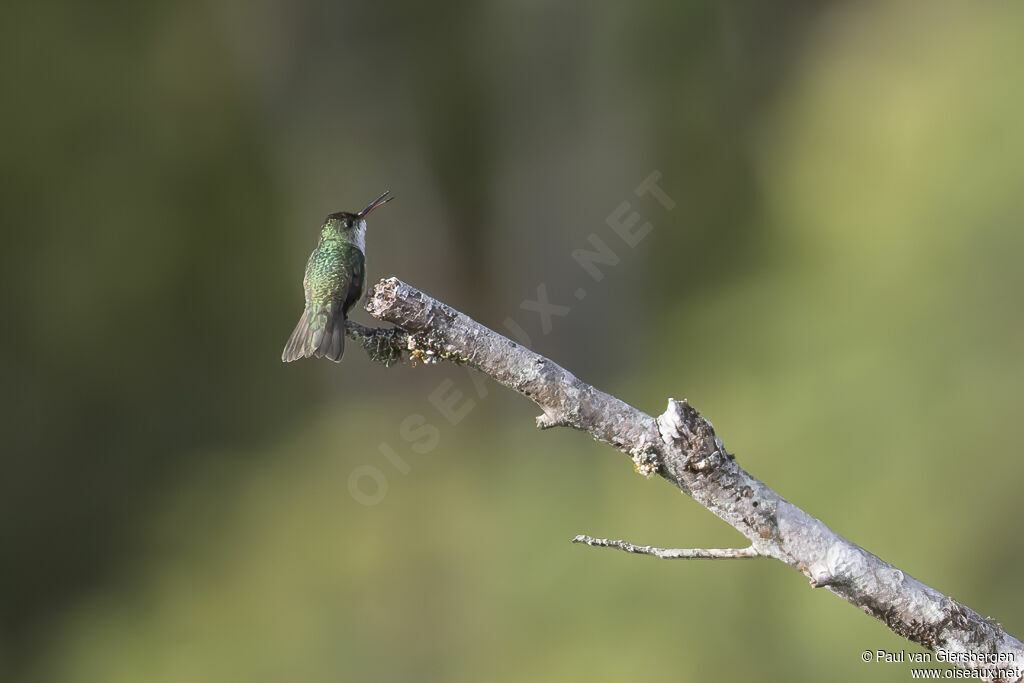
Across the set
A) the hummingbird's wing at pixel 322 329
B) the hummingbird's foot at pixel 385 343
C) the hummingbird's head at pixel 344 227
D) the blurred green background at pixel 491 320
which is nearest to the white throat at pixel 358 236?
the hummingbird's head at pixel 344 227

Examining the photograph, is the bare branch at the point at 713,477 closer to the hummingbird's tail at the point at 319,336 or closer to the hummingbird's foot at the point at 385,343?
the hummingbird's foot at the point at 385,343

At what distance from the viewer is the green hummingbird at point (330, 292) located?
4.55ft

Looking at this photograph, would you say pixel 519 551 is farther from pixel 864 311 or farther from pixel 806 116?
pixel 806 116

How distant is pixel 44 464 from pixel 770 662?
358cm

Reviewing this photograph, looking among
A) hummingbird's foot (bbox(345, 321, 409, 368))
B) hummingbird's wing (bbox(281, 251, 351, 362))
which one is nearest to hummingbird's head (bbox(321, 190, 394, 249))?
hummingbird's wing (bbox(281, 251, 351, 362))

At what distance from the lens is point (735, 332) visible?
3793mm

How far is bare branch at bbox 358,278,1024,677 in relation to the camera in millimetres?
993

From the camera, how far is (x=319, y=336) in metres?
1.40

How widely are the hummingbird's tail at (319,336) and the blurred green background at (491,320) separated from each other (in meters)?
2.31

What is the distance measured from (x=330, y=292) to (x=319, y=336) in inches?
4.6

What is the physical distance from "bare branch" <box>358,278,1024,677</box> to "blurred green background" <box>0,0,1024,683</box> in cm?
207

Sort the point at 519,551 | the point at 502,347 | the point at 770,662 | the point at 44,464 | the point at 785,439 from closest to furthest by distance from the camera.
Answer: the point at 502,347
the point at 770,662
the point at 785,439
the point at 519,551
the point at 44,464

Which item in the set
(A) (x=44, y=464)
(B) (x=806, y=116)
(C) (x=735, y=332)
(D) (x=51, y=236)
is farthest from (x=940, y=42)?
(A) (x=44, y=464)

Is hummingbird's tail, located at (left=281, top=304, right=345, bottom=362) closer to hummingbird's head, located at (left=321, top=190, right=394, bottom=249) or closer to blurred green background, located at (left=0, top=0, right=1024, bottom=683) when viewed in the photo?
hummingbird's head, located at (left=321, top=190, right=394, bottom=249)
